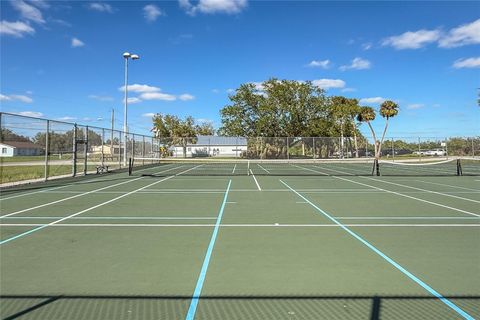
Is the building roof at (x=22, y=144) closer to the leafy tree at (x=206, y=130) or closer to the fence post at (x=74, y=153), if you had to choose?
the fence post at (x=74, y=153)

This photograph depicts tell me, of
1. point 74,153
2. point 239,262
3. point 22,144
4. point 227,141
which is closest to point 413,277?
point 239,262

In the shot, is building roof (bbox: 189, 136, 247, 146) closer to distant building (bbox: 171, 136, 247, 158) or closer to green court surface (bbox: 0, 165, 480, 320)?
distant building (bbox: 171, 136, 247, 158)

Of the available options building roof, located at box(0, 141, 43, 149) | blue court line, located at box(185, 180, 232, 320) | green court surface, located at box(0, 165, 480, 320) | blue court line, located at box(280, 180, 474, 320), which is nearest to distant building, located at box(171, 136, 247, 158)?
building roof, located at box(0, 141, 43, 149)

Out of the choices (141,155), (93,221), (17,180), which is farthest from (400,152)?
(93,221)

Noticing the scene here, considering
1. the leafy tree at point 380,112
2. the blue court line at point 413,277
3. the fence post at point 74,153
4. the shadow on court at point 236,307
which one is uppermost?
the leafy tree at point 380,112

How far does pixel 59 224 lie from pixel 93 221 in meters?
0.72

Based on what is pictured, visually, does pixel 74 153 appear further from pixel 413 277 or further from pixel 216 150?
pixel 216 150

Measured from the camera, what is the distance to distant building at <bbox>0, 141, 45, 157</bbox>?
16.8 m

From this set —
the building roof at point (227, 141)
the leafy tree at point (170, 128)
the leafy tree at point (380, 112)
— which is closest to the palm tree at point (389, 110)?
the leafy tree at point (380, 112)

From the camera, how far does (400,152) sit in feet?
195

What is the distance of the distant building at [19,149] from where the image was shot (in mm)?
16812

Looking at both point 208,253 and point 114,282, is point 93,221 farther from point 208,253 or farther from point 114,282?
point 114,282

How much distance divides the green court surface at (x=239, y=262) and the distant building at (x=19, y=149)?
6690 mm

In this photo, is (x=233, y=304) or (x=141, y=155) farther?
(x=141, y=155)
